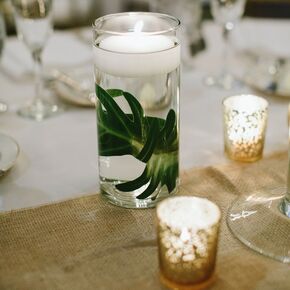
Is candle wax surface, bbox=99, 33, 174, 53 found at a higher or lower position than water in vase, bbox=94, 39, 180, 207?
higher

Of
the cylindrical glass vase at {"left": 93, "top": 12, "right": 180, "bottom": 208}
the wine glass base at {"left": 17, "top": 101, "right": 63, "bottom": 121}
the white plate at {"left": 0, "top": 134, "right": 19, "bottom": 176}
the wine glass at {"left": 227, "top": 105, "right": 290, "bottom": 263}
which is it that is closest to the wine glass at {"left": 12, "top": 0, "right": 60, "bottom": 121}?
the wine glass base at {"left": 17, "top": 101, "right": 63, "bottom": 121}

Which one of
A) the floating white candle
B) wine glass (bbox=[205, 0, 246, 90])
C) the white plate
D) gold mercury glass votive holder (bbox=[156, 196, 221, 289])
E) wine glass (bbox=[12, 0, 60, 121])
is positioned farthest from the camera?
wine glass (bbox=[205, 0, 246, 90])

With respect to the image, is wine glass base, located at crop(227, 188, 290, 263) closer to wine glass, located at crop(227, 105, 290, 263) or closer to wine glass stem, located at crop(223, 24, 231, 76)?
wine glass, located at crop(227, 105, 290, 263)

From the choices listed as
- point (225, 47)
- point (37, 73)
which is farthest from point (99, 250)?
point (225, 47)

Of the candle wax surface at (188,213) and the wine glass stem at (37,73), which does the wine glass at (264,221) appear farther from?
the wine glass stem at (37,73)

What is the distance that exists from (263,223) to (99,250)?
0.19 metres

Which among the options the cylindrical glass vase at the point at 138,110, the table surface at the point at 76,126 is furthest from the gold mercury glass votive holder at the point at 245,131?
the cylindrical glass vase at the point at 138,110

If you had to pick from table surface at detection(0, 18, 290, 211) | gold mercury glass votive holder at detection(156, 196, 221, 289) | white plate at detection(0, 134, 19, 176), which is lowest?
table surface at detection(0, 18, 290, 211)

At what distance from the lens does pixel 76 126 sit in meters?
0.91

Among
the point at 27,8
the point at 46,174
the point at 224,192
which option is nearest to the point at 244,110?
the point at 224,192

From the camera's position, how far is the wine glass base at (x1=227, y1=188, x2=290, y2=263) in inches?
23.5

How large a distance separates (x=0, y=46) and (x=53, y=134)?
0.22m

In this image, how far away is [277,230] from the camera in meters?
0.63

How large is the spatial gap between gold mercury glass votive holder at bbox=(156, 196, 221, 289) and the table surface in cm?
22
